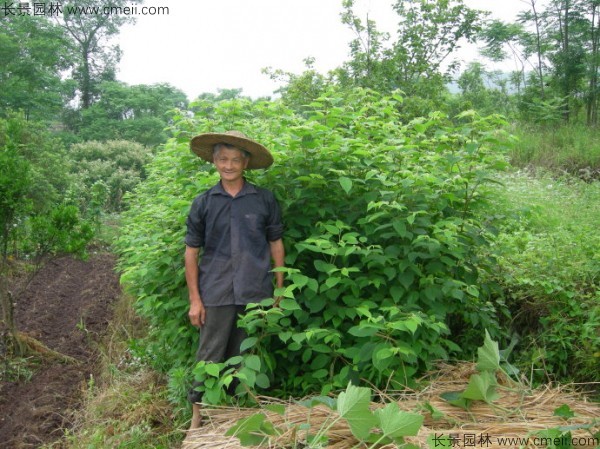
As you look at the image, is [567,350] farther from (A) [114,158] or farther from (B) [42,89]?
(B) [42,89]

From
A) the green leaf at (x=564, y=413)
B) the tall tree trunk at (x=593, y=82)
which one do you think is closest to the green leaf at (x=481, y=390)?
the green leaf at (x=564, y=413)

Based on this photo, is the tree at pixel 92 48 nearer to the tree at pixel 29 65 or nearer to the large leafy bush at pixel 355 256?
the tree at pixel 29 65

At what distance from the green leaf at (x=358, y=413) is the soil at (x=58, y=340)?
2.87m

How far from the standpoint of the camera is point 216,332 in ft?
9.96

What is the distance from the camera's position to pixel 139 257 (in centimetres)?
337

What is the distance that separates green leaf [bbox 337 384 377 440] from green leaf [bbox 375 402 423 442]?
0.05 metres

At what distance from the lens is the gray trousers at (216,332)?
3.03 metres

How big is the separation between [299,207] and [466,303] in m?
1.21

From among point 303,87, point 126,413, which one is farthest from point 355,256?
point 303,87

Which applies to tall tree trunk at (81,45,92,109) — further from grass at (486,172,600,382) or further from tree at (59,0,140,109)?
grass at (486,172,600,382)

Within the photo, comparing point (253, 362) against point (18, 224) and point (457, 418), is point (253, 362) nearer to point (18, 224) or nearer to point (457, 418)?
point (457, 418)

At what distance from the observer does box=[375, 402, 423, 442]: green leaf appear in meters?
2.09

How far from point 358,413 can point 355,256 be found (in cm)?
111

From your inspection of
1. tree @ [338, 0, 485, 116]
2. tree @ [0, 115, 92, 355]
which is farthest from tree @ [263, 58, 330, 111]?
tree @ [0, 115, 92, 355]
